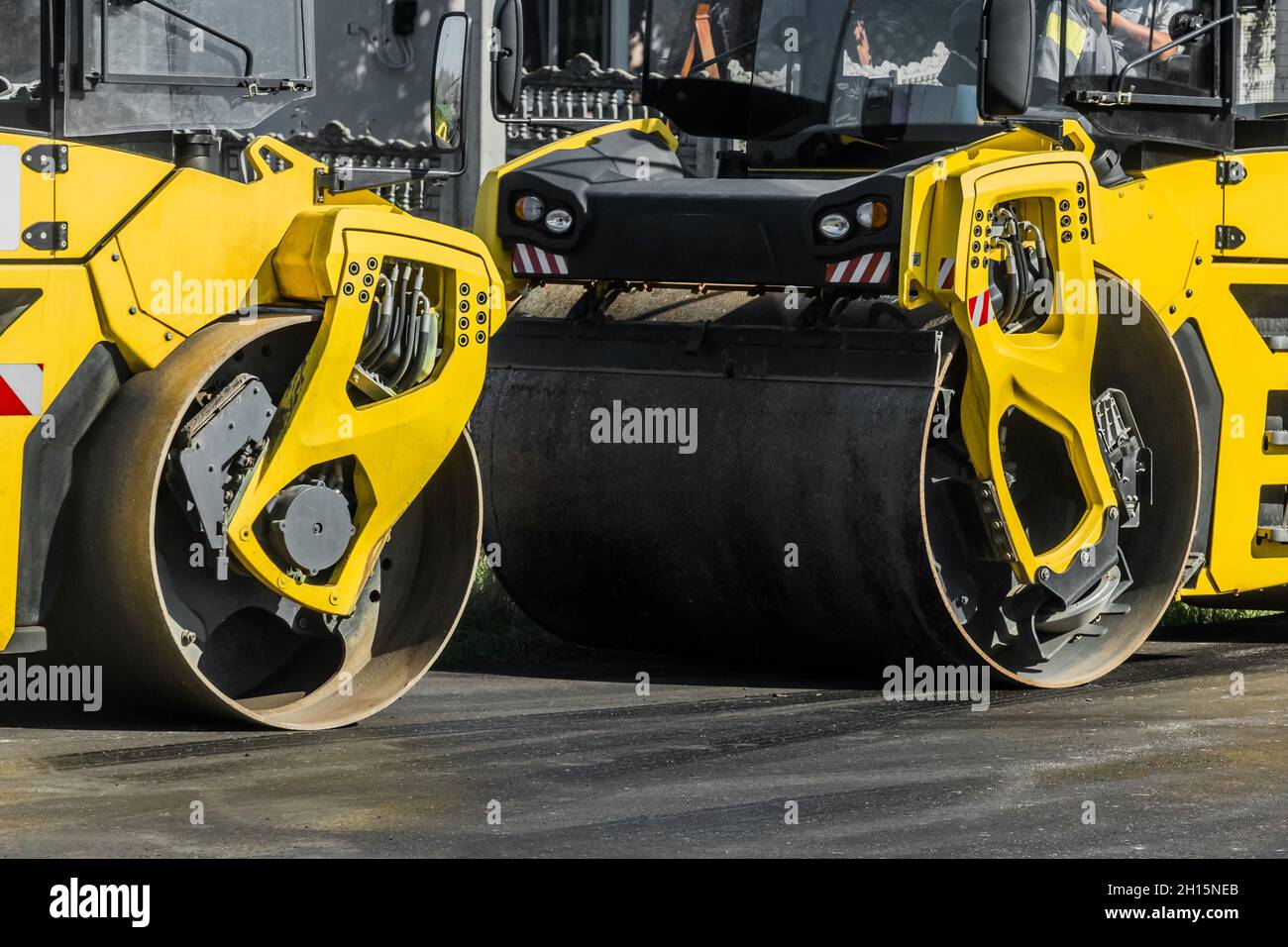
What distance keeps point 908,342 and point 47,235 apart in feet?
9.62

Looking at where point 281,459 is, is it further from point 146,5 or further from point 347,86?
point 347,86

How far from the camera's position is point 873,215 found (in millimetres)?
8328

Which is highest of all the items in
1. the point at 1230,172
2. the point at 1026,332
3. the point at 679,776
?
the point at 1230,172

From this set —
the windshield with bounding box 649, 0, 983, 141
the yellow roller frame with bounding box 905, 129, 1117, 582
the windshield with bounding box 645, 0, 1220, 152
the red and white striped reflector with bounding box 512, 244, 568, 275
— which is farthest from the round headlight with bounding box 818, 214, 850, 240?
the red and white striped reflector with bounding box 512, 244, 568, 275

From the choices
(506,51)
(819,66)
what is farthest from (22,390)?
(819,66)

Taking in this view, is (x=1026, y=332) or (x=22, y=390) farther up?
(x=1026, y=332)

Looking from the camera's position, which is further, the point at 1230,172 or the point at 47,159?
the point at 1230,172

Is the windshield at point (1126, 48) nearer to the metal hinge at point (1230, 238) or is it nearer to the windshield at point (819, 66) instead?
the windshield at point (819, 66)

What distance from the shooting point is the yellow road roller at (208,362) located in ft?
23.8

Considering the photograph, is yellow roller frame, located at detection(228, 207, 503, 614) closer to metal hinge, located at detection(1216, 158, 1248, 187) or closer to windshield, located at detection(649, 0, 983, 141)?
windshield, located at detection(649, 0, 983, 141)

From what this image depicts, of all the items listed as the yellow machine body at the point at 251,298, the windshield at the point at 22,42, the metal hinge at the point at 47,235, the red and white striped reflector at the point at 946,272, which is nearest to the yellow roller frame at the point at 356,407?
the yellow machine body at the point at 251,298

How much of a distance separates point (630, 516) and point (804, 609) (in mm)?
758

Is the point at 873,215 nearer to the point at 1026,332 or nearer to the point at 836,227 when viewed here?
the point at 836,227

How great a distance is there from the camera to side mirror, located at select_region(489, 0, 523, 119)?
8914 mm
